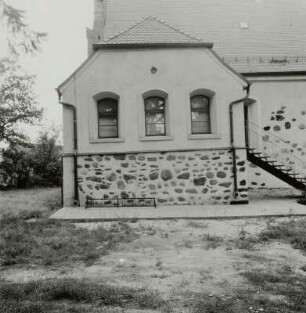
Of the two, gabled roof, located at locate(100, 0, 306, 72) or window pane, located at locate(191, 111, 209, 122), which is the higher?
gabled roof, located at locate(100, 0, 306, 72)

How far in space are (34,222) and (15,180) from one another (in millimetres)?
16042

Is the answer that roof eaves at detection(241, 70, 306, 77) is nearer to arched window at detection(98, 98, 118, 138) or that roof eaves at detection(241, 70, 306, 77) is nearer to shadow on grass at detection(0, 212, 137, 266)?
arched window at detection(98, 98, 118, 138)

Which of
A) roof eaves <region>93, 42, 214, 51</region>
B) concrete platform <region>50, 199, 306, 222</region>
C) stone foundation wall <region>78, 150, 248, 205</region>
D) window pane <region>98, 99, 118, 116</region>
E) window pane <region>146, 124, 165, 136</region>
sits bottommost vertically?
concrete platform <region>50, 199, 306, 222</region>

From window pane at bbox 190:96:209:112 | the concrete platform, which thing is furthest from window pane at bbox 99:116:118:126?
the concrete platform

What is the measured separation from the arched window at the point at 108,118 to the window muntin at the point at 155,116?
1083mm

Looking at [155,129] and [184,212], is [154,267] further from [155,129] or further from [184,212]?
[155,129]

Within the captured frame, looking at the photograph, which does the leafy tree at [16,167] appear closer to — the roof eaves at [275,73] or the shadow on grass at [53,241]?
the roof eaves at [275,73]

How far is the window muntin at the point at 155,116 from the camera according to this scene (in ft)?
45.2

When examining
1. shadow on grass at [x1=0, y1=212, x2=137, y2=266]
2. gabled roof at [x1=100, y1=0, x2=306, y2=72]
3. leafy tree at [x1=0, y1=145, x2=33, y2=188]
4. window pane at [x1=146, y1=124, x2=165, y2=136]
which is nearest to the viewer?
shadow on grass at [x1=0, y1=212, x2=137, y2=266]

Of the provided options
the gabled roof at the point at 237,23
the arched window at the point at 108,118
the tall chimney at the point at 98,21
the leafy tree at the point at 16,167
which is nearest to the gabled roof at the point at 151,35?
the arched window at the point at 108,118

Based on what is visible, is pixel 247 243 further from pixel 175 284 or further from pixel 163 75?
pixel 163 75

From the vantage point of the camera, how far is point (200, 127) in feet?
45.5

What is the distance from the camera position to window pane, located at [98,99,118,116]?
543 inches

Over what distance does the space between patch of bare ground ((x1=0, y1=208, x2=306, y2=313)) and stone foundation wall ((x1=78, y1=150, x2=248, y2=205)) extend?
3.86 m
